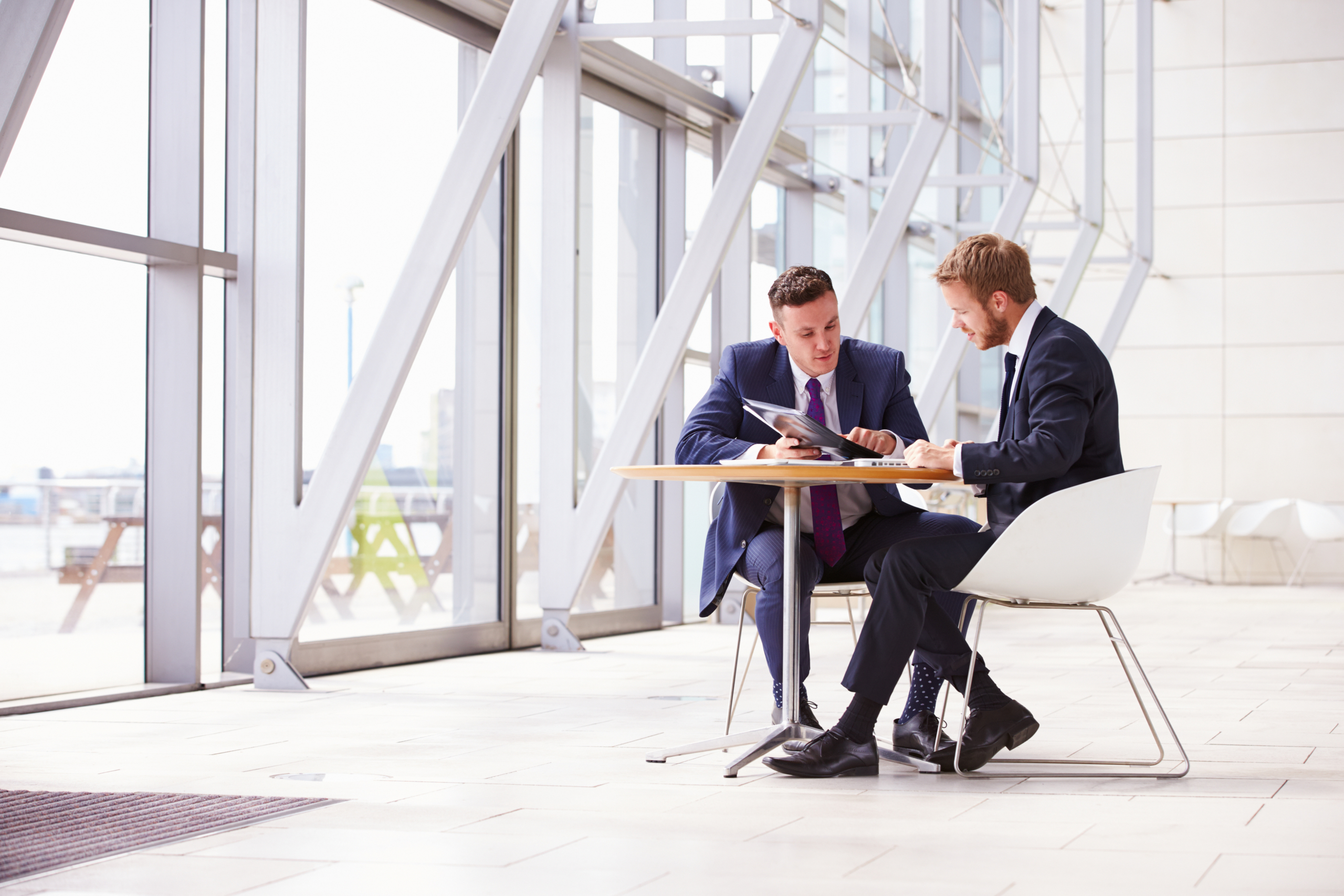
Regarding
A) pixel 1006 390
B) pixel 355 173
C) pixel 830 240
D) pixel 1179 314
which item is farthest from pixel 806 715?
pixel 1179 314

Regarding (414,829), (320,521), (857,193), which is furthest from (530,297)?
(414,829)

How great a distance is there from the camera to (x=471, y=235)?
22.0 ft

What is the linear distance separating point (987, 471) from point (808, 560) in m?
0.56

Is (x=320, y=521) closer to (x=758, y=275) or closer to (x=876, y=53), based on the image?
(x=758, y=275)

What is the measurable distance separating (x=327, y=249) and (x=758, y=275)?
13.9ft

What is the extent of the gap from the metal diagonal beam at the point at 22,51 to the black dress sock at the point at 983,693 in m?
2.41

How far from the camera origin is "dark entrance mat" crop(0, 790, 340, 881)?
2599 millimetres

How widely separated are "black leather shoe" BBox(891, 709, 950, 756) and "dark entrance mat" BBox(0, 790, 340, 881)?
4.28 ft

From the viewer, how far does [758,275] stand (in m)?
9.80

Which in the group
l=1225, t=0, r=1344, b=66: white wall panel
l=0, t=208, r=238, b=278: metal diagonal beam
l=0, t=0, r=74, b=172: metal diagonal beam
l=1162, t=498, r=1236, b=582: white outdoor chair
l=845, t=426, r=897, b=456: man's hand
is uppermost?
l=1225, t=0, r=1344, b=66: white wall panel

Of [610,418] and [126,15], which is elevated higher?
[126,15]

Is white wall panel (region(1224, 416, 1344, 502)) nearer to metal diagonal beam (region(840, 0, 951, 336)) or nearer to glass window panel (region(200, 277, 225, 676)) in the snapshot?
metal diagonal beam (region(840, 0, 951, 336))

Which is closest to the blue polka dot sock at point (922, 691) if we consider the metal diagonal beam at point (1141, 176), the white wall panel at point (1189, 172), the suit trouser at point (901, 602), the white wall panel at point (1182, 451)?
the suit trouser at point (901, 602)

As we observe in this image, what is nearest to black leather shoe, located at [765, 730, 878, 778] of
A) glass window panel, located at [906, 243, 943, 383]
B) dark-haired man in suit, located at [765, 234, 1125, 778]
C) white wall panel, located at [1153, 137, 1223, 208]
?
dark-haired man in suit, located at [765, 234, 1125, 778]
